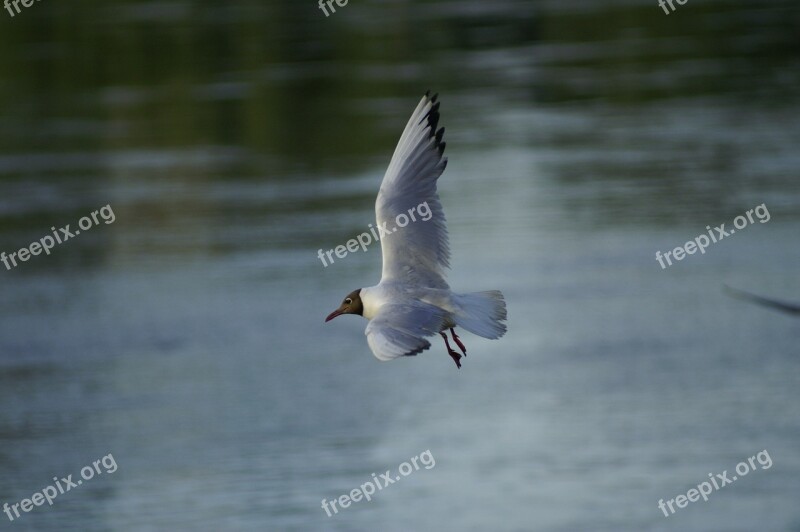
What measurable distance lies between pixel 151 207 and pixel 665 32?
21.6 ft

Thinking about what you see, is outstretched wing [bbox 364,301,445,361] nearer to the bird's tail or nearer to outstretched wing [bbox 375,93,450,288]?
the bird's tail

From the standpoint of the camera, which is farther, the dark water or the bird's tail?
the dark water

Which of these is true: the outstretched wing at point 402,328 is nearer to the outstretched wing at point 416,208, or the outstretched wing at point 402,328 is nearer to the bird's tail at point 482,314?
the bird's tail at point 482,314

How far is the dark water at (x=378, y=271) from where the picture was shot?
8344mm

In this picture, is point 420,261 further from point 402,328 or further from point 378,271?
point 378,271

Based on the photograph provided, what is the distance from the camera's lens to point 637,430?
862 centimetres

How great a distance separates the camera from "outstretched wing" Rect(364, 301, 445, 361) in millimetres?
5035

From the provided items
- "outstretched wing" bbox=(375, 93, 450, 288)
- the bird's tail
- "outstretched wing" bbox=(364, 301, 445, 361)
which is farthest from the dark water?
"outstretched wing" bbox=(364, 301, 445, 361)

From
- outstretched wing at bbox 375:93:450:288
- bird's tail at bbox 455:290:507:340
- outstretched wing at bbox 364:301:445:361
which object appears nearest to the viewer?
outstretched wing at bbox 364:301:445:361

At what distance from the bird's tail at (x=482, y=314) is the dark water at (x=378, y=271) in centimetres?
215

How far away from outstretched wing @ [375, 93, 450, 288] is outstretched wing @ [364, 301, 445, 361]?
460 mm

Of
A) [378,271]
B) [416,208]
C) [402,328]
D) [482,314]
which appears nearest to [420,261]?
[416,208]

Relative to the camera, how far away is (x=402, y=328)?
5.26 meters

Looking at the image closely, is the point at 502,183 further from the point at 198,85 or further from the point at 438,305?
the point at 438,305
